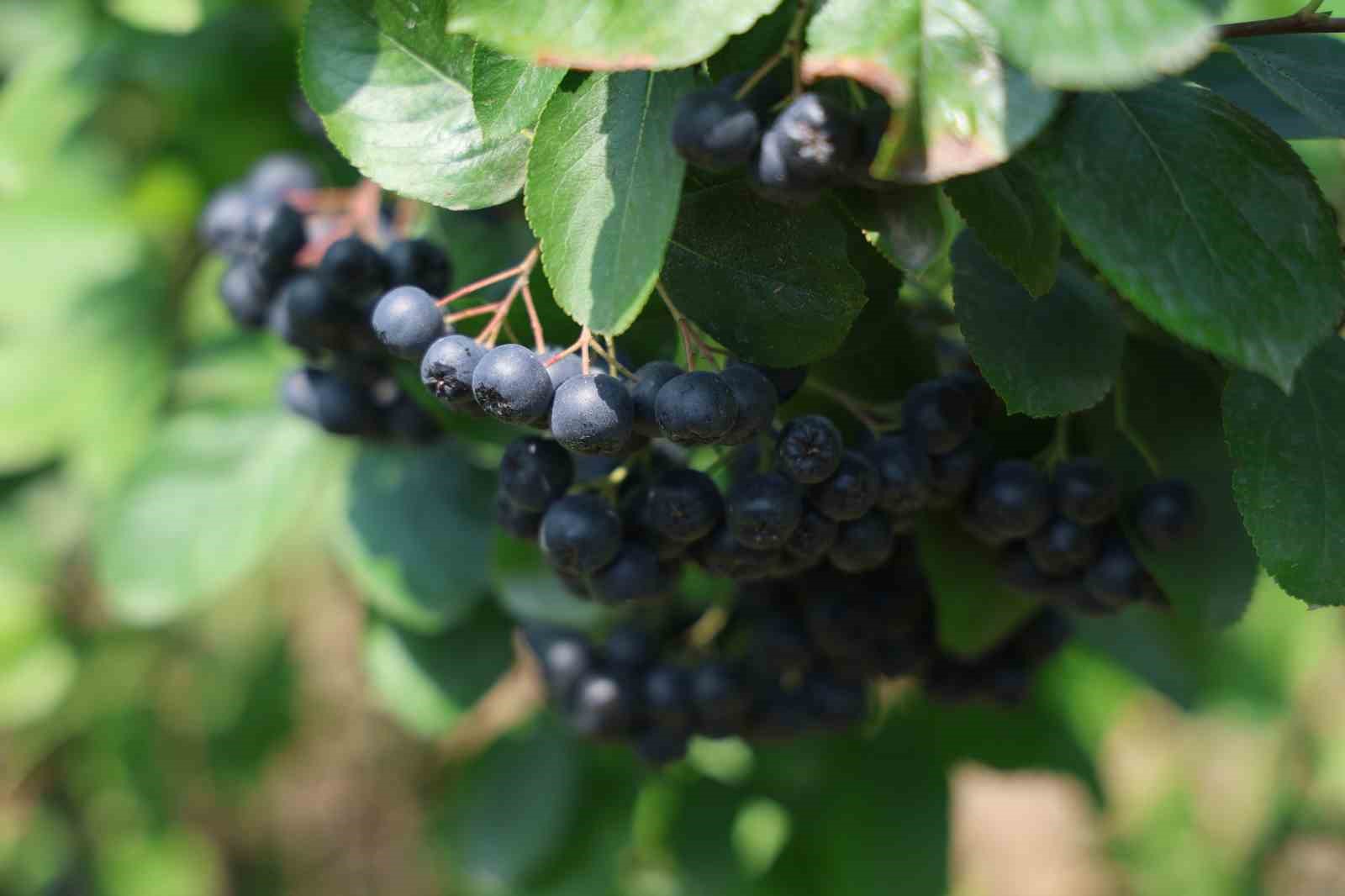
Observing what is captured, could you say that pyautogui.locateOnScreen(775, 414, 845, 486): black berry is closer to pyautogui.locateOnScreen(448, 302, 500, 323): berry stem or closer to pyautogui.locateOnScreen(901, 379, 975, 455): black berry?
pyautogui.locateOnScreen(901, 379, 975, 455): black berry

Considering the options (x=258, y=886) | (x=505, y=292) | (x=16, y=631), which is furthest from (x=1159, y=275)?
(x=258, y=886)

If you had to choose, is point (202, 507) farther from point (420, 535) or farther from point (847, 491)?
Result: point (847, 491)

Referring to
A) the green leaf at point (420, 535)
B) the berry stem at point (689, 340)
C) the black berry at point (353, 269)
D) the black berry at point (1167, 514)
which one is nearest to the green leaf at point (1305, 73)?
the black berry at point (1167, 514)

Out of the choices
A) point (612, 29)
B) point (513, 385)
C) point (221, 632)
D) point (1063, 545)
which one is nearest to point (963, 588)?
point (1063, 545)

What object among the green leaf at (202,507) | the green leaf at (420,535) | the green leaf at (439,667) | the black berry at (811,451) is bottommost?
the green leaf at (439,667)

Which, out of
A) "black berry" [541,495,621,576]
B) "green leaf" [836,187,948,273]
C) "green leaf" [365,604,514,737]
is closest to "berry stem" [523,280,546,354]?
"black berry" [541,495,621,576]

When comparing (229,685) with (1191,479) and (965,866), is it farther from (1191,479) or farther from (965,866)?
(965,866)

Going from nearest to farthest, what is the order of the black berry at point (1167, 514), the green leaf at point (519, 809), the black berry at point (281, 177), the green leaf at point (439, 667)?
the black berry at point (1167, 514) < the black berry at point (281, 177) < the green leaf at point (439, 667) < the green leaf at point (519, 809)

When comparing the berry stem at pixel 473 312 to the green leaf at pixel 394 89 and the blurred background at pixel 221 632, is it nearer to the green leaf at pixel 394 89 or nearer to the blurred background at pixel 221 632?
the green leaf at pixel 394 89
